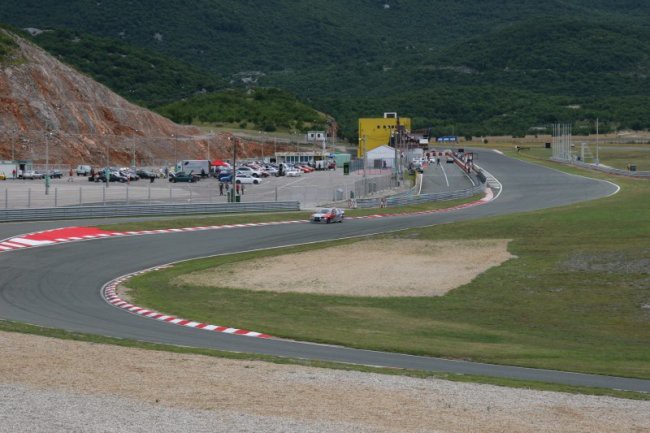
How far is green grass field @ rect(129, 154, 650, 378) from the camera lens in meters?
27.5

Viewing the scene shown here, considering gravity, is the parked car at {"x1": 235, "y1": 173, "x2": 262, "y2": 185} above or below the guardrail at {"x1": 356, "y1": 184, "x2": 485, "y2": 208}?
above

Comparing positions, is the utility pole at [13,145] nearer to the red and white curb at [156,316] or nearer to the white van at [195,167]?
the white van at [195,167]

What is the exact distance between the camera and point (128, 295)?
36.4 meters

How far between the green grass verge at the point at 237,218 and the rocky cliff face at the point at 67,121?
42342 mm

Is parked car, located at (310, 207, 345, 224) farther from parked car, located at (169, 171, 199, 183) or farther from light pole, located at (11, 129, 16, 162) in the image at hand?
light pole, located at (11, 129, 16, 162)

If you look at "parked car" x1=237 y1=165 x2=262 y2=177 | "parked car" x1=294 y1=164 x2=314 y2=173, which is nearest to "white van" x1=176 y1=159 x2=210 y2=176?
"parked car" x1=237 y1=165 x2=262 y2=177

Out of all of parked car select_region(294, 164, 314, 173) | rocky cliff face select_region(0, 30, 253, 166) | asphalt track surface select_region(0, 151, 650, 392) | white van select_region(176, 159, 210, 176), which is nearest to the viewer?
asphalt track surface select_region(0, 151, 650, 392)

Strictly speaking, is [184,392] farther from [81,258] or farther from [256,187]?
[256,187]

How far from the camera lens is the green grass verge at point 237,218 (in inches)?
2322

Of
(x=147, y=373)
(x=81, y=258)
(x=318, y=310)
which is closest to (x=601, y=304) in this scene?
(x=318, y=310)

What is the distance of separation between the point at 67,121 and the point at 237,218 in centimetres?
5950

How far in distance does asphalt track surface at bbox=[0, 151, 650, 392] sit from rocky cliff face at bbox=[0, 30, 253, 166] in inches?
2029

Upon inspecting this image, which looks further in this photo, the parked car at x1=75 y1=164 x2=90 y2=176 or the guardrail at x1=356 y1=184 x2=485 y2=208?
the parked car at x1=75 y1=164 x2=90 y2=176

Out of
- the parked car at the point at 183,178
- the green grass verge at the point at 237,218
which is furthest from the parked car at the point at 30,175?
the green grass verge at the point at 237,218
